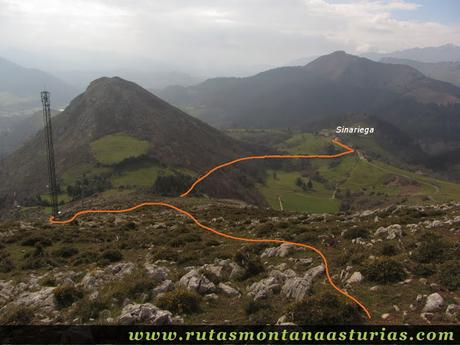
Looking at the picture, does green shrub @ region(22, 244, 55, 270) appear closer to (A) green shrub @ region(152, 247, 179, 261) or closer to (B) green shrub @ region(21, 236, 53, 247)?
(B) green shrub @ region(21, 236, 53, 247)

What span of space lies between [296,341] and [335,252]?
1102 cm

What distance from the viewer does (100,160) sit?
16512cm

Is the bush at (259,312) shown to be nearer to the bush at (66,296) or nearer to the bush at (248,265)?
the bush at (248,265)

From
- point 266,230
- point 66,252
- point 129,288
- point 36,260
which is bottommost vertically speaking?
point 266,230

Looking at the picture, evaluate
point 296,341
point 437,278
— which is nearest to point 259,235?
point 437,278

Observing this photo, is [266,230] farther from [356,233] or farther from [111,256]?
[111,256]

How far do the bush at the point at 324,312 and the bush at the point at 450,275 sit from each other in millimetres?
4310

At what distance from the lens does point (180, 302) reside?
14883mm

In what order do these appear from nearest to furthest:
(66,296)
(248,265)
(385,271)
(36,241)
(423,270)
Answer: (423,270) → (385,271) → (66,296) → (248,265) → (36,241)

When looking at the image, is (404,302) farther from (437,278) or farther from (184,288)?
(184,288)

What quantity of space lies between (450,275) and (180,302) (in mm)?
11571

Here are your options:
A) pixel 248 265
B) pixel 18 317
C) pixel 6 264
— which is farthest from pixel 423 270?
pixel 6 264

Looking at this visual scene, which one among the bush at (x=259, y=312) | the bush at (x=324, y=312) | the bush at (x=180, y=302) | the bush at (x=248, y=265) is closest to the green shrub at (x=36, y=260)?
the bush at (x=180, y=302)

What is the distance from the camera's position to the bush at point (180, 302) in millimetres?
14703
